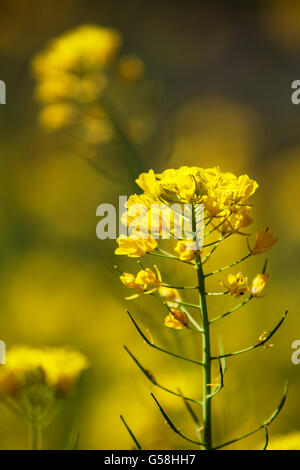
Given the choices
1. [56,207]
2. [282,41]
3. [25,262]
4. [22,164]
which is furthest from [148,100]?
[282,41]

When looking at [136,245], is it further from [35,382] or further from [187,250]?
[35,382]

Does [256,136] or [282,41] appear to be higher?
[282,41]

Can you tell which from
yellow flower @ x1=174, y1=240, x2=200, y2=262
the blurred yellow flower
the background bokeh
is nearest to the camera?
yellow flower @ x1=174, y1=240, x2=200, y2=262

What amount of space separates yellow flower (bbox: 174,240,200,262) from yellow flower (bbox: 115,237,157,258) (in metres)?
0.03

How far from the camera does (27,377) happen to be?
83 centimetres

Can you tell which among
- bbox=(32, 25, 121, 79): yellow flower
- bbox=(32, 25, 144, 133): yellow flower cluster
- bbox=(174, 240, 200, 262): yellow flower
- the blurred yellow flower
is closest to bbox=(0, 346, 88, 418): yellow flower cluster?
the blurred yellow flower

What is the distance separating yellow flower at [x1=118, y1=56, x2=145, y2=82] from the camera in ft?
4.13

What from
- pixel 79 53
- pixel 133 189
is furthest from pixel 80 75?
pixel 133 189

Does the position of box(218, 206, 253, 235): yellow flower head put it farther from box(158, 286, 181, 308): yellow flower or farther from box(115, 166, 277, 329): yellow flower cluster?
box(158, 286, 181, 308): yellow flower

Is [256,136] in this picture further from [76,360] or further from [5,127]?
[76,360]

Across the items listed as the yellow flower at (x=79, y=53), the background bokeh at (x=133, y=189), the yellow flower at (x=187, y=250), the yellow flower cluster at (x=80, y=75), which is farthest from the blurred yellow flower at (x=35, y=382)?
the yellow flower at (x=79, y=53)

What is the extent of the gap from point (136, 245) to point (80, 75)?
0.71m

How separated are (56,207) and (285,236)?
81 cm

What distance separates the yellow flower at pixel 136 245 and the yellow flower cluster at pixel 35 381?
0.26 meters
